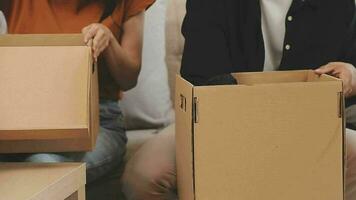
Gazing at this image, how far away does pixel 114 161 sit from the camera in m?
1.27

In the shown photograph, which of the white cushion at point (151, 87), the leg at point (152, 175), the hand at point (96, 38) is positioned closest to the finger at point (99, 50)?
the hand at point (96, 38)

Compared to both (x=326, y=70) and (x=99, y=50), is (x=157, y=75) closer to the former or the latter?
(x=99, y=50)

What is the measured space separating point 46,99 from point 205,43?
424 millimetres

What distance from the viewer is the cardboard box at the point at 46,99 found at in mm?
946

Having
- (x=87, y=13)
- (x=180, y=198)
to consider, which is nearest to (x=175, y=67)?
(x=87, y=13)

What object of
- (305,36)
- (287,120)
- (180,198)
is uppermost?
(305,36)

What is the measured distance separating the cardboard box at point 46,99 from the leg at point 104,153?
0.06 m

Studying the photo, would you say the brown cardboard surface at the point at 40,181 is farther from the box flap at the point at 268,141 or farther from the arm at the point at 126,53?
the arm at the point at 126,53

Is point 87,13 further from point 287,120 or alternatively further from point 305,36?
point 287,120

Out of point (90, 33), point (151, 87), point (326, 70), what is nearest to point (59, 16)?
point (90, 33)

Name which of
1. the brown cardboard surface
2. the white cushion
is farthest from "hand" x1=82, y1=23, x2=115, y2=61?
the white cushion

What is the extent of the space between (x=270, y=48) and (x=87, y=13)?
446 mm

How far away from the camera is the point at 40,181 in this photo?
2.93ft

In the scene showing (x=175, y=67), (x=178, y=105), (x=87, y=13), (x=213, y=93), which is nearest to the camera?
(x=213, y=93)
